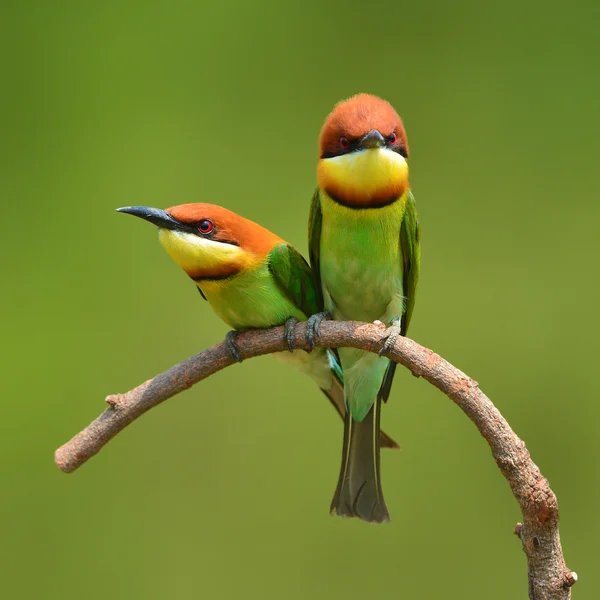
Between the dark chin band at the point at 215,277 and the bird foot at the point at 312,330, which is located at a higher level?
the dark chin band at the point at 215,277

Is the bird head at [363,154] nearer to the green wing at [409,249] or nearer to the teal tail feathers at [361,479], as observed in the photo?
the green wing at [409,249]

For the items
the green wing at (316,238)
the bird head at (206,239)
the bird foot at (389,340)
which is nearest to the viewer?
the bird foot at (389,340)

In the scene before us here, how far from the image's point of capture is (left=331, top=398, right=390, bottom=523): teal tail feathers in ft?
6.76

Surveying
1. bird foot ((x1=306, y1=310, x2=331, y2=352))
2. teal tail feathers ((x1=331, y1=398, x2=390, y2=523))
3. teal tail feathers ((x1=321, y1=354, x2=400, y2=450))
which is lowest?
teal tail feathers ((x1=331, y1=398, x2=390, y2=523))

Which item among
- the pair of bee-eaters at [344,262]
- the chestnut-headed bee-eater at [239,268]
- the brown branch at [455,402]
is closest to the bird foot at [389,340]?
the brown branch at [455,402]

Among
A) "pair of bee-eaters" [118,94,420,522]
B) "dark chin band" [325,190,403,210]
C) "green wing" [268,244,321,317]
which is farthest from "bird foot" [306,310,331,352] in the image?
"dark chin band" [325,190,403,210]

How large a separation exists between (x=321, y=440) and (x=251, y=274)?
4.90 ft

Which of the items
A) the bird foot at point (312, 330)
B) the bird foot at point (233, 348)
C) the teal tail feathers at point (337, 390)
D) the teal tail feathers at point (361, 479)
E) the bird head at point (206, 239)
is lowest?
the teal tail feathers at point (361, 479)

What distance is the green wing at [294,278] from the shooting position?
6.79ft

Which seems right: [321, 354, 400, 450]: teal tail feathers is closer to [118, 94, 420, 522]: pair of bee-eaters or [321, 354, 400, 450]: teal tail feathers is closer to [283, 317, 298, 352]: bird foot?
[118, 94, 420, 522]: pair of bee-eaters

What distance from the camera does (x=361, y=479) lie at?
2.10 metres

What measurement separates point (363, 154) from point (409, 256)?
1.13 ft

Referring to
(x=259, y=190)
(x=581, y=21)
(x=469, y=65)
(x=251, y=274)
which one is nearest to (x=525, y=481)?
(x=251, y=274)

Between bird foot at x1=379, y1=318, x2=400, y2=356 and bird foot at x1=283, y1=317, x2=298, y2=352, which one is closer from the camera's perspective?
bird foot at x1=379, y1=318, x2=400, y2=356
